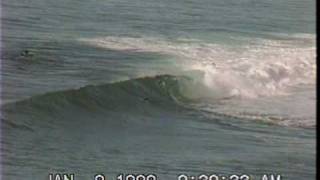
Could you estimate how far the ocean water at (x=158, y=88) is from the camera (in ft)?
9.29

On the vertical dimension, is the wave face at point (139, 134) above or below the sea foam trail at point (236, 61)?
below

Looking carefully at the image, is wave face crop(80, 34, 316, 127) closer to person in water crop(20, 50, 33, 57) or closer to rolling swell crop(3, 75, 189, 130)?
rolling swell crop(3, 75, 189, 130)

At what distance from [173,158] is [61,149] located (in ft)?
1.34

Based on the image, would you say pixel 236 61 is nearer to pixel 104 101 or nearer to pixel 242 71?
pixel 242 71

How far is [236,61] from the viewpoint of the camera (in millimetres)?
2955

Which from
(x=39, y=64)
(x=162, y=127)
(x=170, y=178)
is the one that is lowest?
(x=170, y=178)

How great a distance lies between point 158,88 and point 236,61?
313 mm

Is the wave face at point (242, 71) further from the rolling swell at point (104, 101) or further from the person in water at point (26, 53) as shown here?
the person in water at point (26, 53)

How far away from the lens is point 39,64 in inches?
116

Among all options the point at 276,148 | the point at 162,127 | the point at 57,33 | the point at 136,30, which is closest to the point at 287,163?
the point at 276,148

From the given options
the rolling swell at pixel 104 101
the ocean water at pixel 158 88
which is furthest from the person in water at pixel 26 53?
the rolling swell at pixel 104 101

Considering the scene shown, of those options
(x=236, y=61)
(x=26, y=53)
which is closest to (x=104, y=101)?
(x=26, y=53)

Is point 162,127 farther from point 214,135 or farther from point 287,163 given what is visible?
point 287,163

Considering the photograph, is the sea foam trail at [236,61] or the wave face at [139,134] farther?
the sea foam trail at [236,61]
